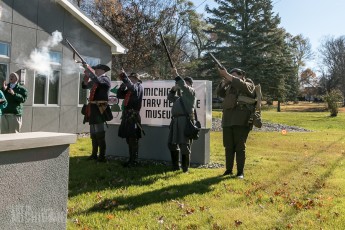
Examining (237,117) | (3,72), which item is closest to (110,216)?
(237,117)

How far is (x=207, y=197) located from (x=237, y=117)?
1.77m

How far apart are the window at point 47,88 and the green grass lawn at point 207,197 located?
448cm

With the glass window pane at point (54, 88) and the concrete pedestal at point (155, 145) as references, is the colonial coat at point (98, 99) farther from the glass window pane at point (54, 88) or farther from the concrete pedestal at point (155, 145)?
the glass window pane at point (54, 88)

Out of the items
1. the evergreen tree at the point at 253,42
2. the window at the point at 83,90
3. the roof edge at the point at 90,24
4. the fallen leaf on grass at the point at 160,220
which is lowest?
the fallen leaf on grass at the point at 160,220

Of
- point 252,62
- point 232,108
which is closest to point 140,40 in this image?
point 252,62

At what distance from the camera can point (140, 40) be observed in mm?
27422

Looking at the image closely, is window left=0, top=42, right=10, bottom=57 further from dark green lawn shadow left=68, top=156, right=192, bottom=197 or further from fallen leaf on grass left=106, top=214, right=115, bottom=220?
fallen leaf on grass left=106, top=214, right=115, bottom=220

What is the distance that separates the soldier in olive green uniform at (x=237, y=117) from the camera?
6.87m

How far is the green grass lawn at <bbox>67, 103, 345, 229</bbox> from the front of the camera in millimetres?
4629

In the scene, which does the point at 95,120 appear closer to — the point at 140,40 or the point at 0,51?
the point at 0,51

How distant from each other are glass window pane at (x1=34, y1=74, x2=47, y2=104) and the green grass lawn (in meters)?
4.40

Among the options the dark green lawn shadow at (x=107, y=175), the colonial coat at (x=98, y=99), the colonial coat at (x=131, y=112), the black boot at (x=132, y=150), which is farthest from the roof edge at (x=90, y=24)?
the black boot at (x=132, y=150)

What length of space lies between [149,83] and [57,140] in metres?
5.78

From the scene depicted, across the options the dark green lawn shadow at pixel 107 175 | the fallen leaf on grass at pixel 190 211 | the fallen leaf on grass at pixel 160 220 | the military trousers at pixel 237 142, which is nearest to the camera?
the fallen leaf on grass at pixel 160 220
